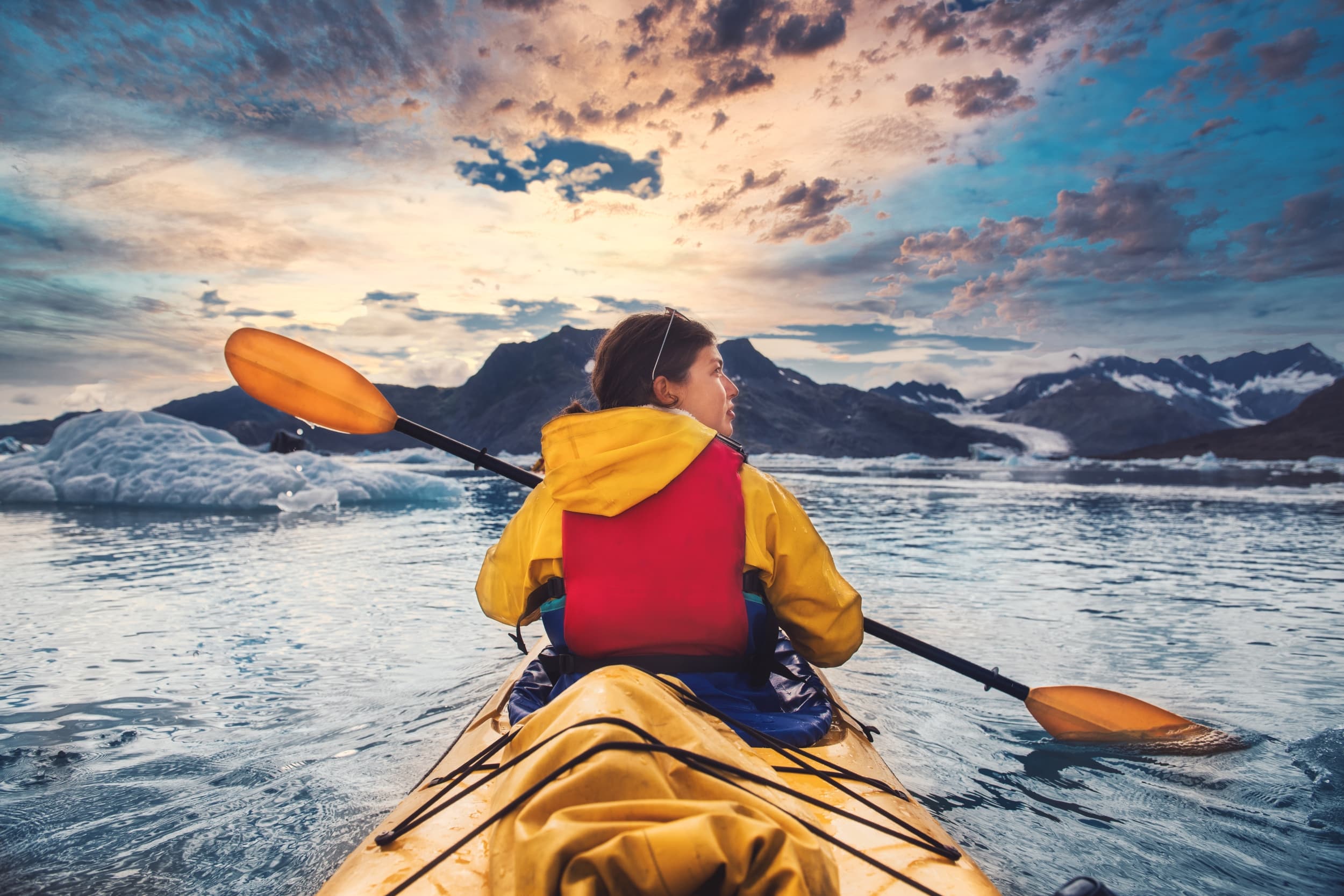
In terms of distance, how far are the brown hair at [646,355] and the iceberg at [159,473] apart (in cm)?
1436

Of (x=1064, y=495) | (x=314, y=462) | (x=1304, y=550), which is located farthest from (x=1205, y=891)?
(x=1064, y=495)

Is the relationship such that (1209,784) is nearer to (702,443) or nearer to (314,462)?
(702,443)

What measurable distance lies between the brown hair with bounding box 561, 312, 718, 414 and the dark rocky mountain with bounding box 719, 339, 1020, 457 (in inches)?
4362

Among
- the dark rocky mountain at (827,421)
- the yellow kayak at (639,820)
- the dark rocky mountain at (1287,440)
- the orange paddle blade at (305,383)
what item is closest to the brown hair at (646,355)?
the yellow kayak at (639,820)

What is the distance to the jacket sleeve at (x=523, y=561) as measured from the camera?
1.98 m

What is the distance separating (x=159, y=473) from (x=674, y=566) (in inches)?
682

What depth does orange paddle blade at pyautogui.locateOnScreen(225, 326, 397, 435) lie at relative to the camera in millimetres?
3404

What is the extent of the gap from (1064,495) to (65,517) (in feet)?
86.4

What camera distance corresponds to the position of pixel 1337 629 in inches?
220

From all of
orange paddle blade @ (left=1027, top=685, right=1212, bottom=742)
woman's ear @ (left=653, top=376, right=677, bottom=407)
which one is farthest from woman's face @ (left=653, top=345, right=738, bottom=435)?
orange paddle blade @ (left=1027, top=685, right=1212, bottom=742)

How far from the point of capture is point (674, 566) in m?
1.85

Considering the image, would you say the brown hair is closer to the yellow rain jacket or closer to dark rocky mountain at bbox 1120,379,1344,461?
the yellow rain jacket

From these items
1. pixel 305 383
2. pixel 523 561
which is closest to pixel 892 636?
pixel 523 561

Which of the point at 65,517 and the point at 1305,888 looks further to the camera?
the point at 65,517
